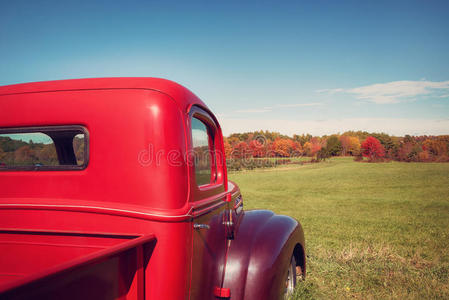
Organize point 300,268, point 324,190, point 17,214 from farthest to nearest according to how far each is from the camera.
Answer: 1. point 324,190
2. point 300,268
3. point 17,214

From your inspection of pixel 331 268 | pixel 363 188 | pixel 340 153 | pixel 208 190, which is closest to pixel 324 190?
pixel 363 188

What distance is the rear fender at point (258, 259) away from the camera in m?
2.37

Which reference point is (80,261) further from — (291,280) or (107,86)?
(291,280)

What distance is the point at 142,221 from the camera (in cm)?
166

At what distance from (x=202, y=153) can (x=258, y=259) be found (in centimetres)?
103

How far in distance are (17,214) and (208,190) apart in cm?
125

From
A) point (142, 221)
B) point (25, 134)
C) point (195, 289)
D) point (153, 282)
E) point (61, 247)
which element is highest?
point (25, 134)

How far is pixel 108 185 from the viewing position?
1740mm

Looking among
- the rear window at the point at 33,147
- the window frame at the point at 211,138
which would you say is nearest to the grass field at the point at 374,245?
the window frame at the point at 211,138

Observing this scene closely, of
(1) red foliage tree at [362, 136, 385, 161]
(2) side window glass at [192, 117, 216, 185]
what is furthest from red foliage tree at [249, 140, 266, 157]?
(1) red foliage tree at [362, 136, 385, 161]

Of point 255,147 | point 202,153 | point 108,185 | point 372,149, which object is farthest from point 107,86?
point 372,149

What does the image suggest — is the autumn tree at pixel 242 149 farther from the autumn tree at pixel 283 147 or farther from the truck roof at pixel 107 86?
the truck roof at pixel 107 86

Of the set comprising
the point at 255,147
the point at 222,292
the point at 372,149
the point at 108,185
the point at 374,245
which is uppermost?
the point at 255,147

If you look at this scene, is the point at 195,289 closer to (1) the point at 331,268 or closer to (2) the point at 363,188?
(1) the point at 331,268
